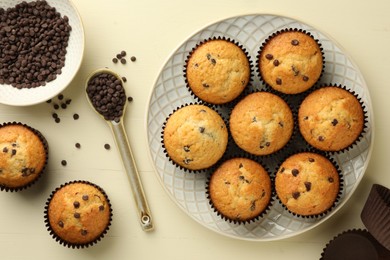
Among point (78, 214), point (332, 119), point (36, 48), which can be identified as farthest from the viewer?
point (36, 48)

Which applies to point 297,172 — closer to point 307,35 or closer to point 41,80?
point 307,35

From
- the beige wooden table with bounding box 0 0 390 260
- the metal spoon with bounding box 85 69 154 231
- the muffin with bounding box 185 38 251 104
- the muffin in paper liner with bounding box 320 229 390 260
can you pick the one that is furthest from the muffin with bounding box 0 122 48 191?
the muffin in paper liner with bounding box 320 229 390 260

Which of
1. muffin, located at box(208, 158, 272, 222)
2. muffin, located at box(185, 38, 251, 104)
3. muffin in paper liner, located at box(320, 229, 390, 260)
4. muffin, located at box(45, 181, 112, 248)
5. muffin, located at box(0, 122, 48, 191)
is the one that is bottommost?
muffin, located at box(45, 181, 112, 248)

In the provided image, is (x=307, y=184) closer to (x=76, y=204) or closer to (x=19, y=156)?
(x=76, y=204)

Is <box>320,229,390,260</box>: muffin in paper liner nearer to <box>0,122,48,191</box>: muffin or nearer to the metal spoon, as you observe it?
the metal spoon

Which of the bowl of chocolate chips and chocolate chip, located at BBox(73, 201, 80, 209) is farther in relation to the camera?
the bowl of chocolate chips

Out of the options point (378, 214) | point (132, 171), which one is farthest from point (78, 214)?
point (378, 214)

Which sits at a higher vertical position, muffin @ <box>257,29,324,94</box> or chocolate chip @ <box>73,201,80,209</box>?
muffin @ <box>257,29,324,94</box>
